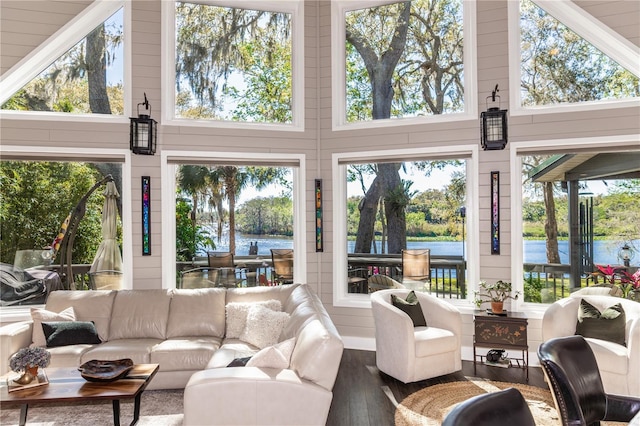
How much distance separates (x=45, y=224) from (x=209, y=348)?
2720 mm

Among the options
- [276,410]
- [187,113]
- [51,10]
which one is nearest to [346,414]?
[276,410]

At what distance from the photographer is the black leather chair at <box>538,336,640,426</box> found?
2.16 m

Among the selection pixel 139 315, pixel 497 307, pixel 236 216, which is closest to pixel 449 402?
pixel 497 307

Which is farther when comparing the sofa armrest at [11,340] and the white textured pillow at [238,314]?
the white textured pillow at [238,314]

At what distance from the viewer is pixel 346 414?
148 inches

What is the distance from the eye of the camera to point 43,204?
5312 mm

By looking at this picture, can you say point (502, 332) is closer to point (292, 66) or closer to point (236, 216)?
point (236, 216)

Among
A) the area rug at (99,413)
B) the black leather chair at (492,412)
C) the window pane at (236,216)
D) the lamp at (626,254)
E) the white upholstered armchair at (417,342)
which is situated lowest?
the area rug at (99,413)

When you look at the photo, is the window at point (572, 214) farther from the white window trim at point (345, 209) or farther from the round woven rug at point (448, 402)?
the round woven rug at point (448, 402)

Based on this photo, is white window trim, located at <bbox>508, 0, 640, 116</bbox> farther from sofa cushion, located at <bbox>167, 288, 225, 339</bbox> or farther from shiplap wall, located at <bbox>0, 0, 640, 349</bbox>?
sofa cushion, located at <bbox>167, 288, 225, 339</bbox>

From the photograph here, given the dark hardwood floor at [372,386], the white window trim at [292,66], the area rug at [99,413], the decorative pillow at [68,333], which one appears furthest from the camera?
the white window trim at [292,66]

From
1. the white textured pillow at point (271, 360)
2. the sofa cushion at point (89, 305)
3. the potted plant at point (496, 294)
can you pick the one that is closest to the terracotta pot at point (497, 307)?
the potted plant at point (496, 294)

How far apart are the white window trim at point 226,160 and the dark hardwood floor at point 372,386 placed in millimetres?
1445

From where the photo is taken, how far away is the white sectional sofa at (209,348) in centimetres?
282
